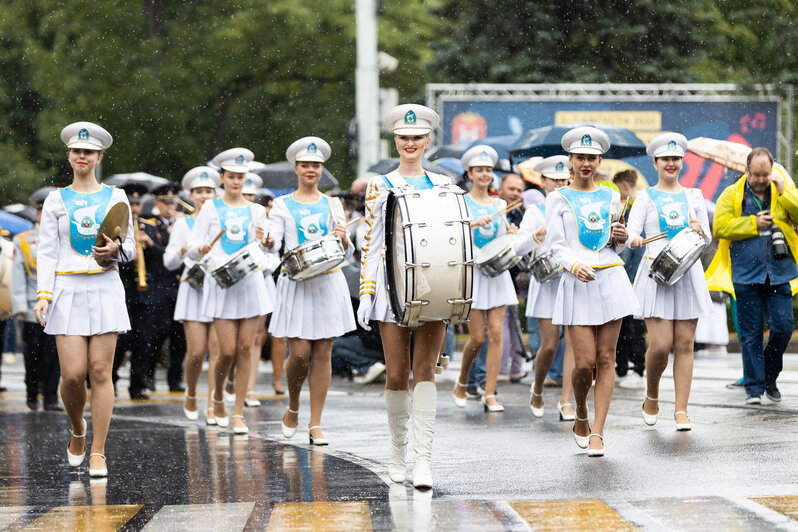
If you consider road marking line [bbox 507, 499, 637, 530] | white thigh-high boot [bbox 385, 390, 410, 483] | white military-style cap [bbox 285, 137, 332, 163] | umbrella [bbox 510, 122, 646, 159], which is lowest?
road marking line [bbox 507, 499, 637, 530]

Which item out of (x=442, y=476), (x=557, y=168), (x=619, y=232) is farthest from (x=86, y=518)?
(x=557, y=168)

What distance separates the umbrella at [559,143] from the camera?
1698 cm

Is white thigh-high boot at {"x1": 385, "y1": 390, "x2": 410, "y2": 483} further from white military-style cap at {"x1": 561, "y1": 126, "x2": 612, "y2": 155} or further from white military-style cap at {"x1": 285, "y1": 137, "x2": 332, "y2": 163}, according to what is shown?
white military-style cap at {"x1": 285, "y1": 137, "x2": 332, "y2": 163}

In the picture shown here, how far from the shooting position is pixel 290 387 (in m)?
11.1

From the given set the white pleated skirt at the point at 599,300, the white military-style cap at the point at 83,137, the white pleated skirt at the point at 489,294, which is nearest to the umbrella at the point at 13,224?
the white pleated skirt at the point at 489,294

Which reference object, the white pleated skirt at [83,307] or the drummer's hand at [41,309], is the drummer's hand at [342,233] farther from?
the drummer's hand at [41,309]

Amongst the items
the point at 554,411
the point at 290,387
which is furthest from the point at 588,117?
the point at 290,387

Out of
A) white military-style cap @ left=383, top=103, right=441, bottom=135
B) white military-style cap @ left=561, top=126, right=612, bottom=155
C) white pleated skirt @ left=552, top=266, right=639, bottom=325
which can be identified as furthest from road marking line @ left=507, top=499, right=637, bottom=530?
white military-style cap @ left=561, top=126, right=612, bottom=155

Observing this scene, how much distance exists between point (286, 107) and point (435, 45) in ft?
27.4

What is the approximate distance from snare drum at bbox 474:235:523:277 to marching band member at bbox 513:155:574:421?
0.72ft

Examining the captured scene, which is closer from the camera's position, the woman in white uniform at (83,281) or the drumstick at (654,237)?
the woman in white uniform at (83,281)

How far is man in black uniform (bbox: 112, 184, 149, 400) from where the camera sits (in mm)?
15750

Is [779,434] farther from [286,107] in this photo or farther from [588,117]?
[286,107]

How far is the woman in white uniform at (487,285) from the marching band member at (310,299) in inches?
83.2
